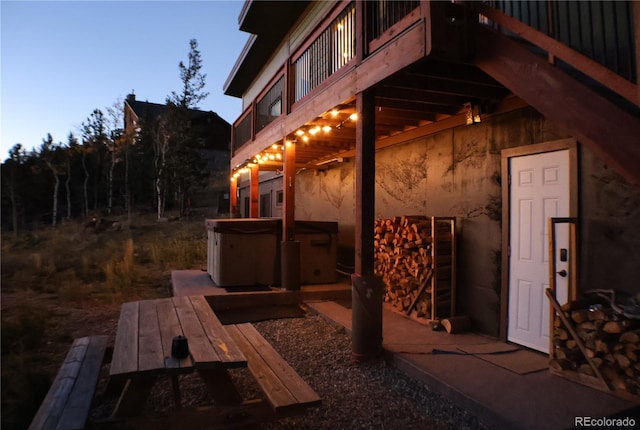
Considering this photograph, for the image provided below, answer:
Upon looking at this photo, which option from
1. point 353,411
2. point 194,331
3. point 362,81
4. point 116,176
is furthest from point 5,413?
point 116,176

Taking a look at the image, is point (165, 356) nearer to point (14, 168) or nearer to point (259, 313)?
point (259, 313)

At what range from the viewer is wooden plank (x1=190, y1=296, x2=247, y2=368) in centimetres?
259

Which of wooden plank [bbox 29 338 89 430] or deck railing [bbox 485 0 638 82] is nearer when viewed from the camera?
wooden plank [bbox 29 338 89 430]

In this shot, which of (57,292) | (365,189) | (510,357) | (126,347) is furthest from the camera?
(57,292)

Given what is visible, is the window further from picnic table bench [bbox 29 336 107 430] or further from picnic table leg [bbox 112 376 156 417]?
picnic table leg [bbox 112 376 156 417]

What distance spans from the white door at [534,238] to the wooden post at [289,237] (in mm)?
3728

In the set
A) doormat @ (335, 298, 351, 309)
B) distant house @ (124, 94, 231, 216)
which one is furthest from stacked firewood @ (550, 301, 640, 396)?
distant house @ (124, 94, 231, 216)

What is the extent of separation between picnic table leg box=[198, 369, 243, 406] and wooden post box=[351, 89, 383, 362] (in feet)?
5.98

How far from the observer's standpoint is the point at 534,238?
4395 millimetres

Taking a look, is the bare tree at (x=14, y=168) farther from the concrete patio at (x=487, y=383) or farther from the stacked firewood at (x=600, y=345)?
the stacked firewood at (x=600, y=345)

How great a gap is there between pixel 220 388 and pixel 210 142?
3482 centimetres

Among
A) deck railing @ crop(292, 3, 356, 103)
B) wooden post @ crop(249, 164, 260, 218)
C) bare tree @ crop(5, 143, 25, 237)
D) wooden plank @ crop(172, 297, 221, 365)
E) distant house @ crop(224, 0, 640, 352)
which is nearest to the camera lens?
wooden plank @ crop(172, 297, 221, 365)

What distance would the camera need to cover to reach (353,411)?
334cm

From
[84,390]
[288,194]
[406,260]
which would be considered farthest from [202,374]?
[288,194]
